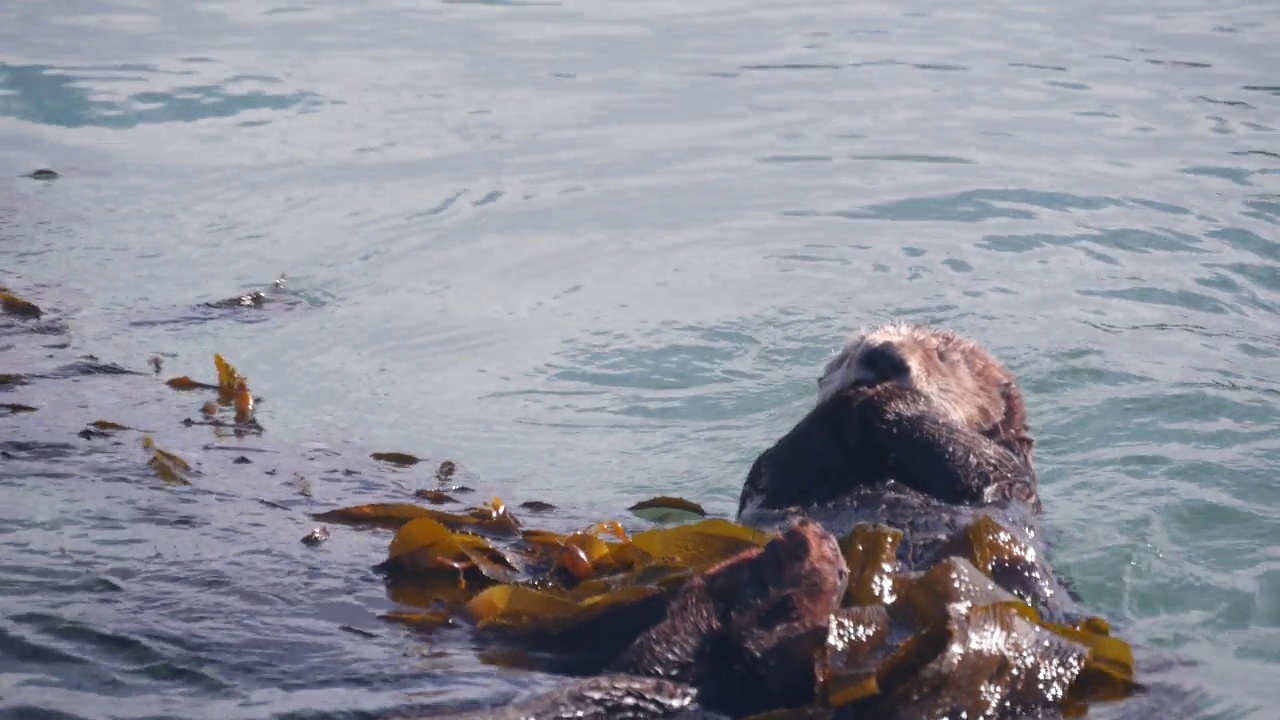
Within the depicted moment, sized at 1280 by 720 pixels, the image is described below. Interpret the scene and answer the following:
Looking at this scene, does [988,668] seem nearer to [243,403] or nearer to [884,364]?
[884,364]

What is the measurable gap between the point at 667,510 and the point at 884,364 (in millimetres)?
1007

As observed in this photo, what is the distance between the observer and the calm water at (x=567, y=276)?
13.4 feet

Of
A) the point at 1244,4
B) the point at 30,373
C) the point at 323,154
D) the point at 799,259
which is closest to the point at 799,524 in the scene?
the point at 30,373

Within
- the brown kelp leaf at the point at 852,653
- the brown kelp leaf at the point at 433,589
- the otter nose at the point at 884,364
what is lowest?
the brown kelp leaf at the point at 433,589

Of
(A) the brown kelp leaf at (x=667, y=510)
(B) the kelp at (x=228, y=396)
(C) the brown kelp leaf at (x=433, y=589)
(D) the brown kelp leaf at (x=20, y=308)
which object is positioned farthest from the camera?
(D) the brown kelp leaf at (x=20, y=308)

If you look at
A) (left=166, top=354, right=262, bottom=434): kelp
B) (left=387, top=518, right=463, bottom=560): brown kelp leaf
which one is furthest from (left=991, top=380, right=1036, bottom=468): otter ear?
(left=166, top=354, right=262, bottom=434): kelp

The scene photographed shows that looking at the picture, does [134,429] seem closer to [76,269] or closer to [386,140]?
[76,269]

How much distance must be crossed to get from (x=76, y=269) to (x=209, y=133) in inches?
114

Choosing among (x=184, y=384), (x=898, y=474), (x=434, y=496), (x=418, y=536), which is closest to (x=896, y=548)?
(x=898, y=474)

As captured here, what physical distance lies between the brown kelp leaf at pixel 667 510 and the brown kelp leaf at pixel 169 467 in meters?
1.47

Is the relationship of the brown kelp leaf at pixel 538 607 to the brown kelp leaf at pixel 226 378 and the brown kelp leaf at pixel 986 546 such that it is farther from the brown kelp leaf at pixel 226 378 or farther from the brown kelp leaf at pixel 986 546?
the brown kelp leaf at pixel 226 378

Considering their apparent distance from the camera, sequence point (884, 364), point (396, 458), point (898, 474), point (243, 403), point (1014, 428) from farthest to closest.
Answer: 1. point (243, 403)
2. point (396, 458)
3. point (1014, 428)
4. point (884, 364)
5. point (898, 474)

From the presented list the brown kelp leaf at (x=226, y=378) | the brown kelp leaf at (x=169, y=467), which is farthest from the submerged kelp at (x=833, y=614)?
the brown kelp leaf at (x=226, y=378)

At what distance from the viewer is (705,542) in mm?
3801
